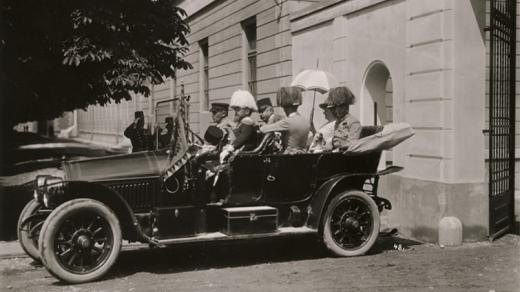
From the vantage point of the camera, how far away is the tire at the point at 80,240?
617 centimetres

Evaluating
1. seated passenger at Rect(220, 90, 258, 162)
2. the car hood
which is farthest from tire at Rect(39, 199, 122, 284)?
seated passenger at Rect(220, 90, 258, 162)

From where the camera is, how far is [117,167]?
6.84 metres

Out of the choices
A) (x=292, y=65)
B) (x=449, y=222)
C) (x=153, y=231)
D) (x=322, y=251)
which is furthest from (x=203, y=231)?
(x=292, y=65)

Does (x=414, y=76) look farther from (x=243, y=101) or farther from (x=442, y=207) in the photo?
(x=243, y=101)

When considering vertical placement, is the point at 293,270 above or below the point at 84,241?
below

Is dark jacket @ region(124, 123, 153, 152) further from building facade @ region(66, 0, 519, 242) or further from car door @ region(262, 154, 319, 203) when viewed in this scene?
car door @ region(262, 154, 319, 203)

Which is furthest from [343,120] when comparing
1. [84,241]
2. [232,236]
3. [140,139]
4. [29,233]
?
[29,233]

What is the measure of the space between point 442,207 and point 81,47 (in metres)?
5.51

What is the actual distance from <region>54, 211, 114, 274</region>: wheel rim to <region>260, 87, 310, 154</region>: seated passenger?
2287 millimetres

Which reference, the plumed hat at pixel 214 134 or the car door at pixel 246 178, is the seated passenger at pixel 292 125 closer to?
the car door at pixel 246 178

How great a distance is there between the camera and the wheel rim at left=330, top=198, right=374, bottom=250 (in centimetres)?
752

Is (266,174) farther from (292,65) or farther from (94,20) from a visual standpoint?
(292,65)

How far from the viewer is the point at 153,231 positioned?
6.73 m

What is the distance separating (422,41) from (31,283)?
563 cm
